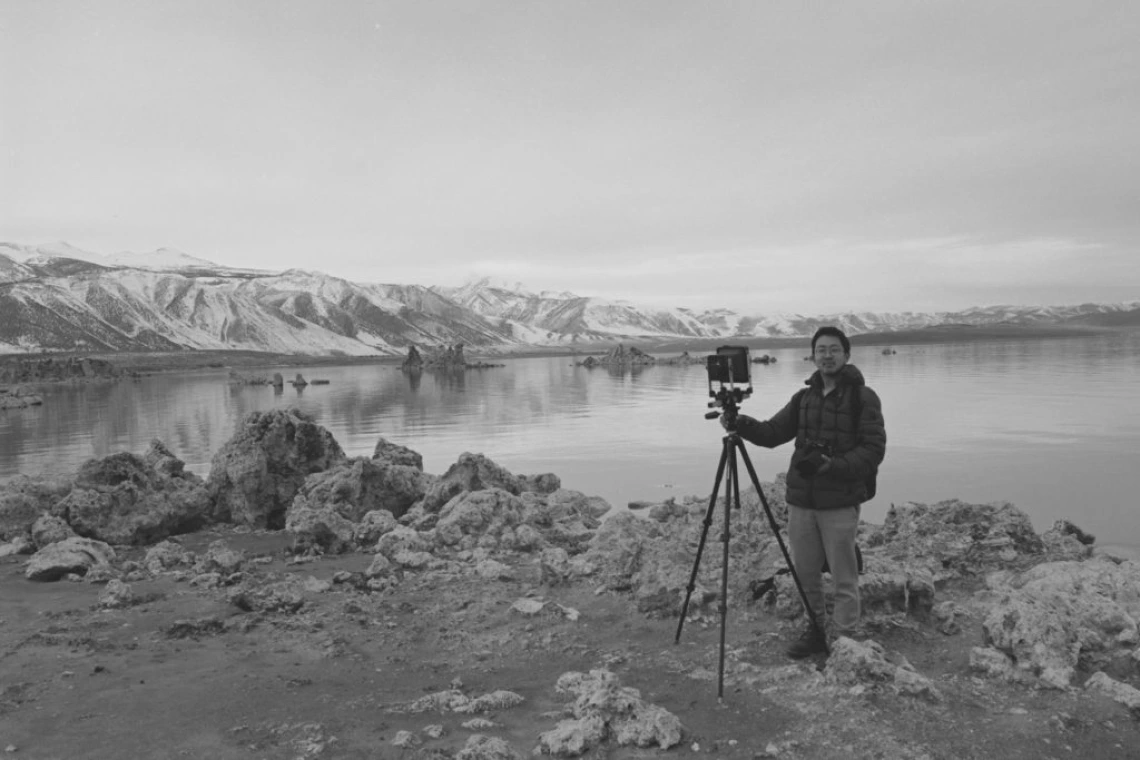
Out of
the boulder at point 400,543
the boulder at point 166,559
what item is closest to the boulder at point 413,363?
the boulder at point 166,559

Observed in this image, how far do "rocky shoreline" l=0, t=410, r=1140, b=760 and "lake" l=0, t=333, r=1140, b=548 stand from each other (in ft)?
17.2

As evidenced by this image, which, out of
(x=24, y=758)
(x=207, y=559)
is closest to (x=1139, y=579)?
(x=24, y=758)

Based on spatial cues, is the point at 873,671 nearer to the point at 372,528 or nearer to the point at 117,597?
the point at 117,597

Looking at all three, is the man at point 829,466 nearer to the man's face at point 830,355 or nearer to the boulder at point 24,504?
the man's face at point 830,355

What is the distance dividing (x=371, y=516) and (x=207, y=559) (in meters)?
2.37

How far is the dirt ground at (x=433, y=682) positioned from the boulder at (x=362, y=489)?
13.1 feet

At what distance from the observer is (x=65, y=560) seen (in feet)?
27.5

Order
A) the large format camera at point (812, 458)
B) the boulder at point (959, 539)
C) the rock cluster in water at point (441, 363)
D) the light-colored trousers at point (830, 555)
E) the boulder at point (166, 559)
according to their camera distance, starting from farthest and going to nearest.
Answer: the rock cluster in water at point (441, 363)
the boulder at point (166, 559)
the boulder at point (959, 539)
the light-colored trousers at point (830, 555)
the large format camera at point (812, 458)

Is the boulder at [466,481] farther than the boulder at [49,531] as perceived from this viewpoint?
Yes

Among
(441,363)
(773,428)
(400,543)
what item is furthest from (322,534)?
(441,363)

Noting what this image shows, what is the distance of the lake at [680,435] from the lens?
1514cm

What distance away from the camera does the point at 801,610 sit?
19.7 feet

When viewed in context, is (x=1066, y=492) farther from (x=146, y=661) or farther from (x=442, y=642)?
(x=146, y=661)

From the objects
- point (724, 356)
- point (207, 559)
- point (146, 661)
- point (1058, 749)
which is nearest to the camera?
point (1058, 749)
